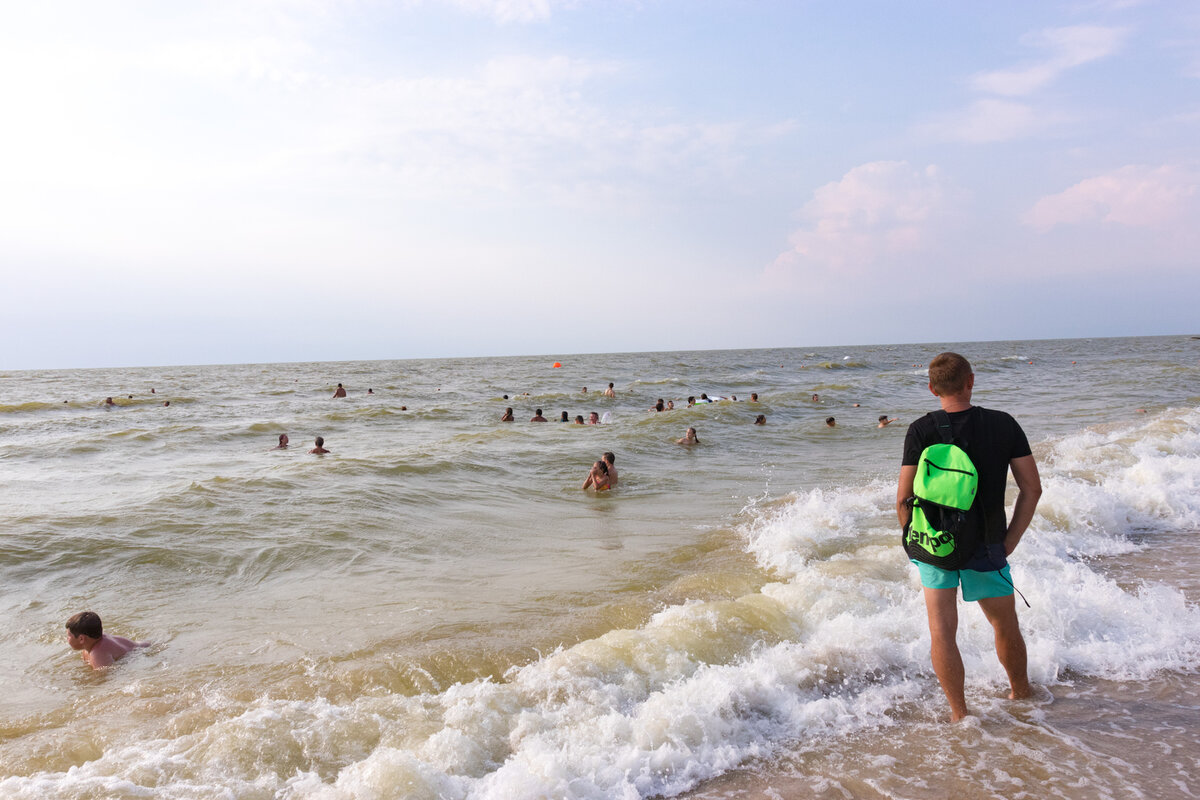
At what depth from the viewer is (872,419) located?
2320cm

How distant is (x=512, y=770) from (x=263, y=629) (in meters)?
3.42

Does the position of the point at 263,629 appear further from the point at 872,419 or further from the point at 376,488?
the point at 872,419

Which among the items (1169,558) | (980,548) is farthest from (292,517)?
(1169,558)

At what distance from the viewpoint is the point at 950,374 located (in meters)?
3.48

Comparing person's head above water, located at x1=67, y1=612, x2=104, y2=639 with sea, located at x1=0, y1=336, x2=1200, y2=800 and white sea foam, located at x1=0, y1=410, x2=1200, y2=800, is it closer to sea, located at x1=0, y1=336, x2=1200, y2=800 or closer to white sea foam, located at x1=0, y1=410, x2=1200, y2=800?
sea, located at x1=0, y1=336, x2=1200, y2=800

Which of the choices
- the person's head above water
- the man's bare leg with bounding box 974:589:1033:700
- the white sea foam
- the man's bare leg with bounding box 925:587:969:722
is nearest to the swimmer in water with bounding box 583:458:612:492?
the white sea foam

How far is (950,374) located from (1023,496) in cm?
75

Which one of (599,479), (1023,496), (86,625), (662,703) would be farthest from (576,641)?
(599,479)

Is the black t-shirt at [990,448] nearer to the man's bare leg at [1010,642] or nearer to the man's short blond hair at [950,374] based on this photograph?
the man's short blond hair at [950,374]

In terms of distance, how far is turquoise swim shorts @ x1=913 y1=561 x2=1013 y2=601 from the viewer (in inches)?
138

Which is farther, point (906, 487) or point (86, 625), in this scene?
point (86, 625)

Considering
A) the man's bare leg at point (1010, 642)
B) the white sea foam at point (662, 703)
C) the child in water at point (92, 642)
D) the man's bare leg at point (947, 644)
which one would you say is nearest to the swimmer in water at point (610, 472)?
the white sea foam at point (662, 703)

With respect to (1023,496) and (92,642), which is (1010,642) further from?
(92,642)

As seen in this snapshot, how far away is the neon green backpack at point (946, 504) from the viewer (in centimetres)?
340
